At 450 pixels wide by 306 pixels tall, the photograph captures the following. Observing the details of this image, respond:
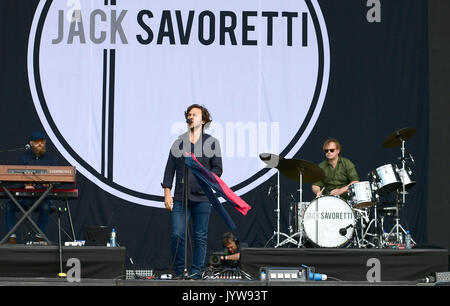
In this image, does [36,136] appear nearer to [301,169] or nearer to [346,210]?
[301,169]

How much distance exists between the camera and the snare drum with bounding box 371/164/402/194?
780cm

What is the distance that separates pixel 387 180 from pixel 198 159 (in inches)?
114

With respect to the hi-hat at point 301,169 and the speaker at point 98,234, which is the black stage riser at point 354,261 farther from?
the speaker at point 98,234

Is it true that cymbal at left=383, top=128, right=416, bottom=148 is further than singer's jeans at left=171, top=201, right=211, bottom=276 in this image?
Yes

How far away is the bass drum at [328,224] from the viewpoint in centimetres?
733

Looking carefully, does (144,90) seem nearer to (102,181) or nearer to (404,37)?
(102,181)

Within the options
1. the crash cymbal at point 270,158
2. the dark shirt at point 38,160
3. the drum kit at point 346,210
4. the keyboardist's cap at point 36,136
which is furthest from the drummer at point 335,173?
the keyboardist's cap at point 36,136

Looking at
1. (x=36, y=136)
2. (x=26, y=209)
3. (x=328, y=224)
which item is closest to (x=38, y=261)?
(x=26, y=209)

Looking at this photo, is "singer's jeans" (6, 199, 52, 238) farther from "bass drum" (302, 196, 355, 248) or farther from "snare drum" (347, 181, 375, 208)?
"snare drum" (347, 181, 375, 208)

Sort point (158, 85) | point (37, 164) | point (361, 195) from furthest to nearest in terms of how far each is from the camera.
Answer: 1. point (158, 85)
2. point (37, 164)
3. point (361, 195)

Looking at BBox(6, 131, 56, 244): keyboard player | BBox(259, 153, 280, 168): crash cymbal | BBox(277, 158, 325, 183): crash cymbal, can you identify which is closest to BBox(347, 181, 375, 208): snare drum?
BBox(277, 158, 325, 183): crash cymbal

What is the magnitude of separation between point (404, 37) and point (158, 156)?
381 cm

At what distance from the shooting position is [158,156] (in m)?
8.98

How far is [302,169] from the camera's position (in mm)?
7453
